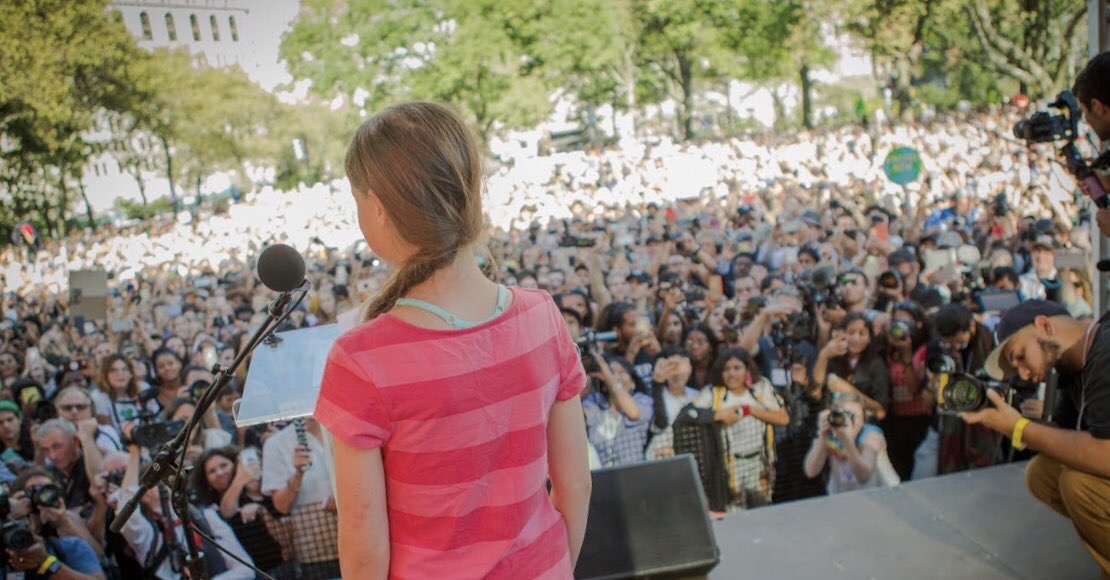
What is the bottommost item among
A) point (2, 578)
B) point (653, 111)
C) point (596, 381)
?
point (2, 578)

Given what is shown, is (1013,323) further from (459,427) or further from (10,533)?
(10,533)

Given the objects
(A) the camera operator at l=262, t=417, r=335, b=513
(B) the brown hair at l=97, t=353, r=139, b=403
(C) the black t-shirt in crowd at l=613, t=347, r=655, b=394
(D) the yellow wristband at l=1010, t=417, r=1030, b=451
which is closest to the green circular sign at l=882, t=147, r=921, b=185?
(C) the black t-shirt in crowd at l=613, t=347, r=655, b=394

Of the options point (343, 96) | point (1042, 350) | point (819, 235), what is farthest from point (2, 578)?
point (819, 235)

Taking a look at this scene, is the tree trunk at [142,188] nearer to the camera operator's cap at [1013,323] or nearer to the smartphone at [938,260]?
the camera operator's cap at [1013,323]

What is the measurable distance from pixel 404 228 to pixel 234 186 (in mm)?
Result: 4653

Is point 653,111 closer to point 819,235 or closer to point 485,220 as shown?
point 819,235

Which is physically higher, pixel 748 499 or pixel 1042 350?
pixel 1042 350

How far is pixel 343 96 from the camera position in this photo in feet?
17.4

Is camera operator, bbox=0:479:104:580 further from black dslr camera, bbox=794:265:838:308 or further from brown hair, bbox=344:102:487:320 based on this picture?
black dslr camera, bbox=794:265:838:308

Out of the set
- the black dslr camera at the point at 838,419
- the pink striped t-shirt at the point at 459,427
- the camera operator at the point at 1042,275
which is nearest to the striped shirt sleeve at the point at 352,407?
the pink striped t-shirt at the point at 459,427

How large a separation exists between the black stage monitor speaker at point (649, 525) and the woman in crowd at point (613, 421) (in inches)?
37.4

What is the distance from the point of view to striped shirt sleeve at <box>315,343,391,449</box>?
89 cm

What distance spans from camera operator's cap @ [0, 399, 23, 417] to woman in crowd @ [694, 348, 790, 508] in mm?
3362

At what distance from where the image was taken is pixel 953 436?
12.3 ft
